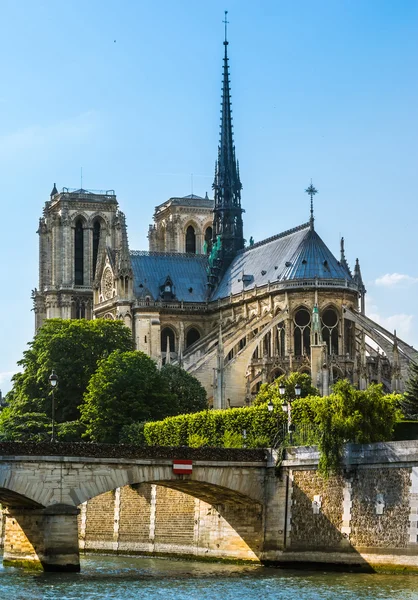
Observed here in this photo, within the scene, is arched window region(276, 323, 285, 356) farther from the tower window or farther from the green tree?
the tower window

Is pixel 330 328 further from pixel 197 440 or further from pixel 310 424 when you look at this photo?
pixel 310 424

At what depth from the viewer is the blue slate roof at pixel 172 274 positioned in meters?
121

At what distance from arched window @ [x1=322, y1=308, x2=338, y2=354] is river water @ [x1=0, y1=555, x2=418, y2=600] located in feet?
160

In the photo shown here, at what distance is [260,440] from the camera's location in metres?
64.9

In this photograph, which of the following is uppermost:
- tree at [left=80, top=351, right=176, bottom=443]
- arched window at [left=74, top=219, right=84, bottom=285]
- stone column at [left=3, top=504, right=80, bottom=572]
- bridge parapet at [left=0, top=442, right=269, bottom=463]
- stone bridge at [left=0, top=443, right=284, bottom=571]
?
arched window at [left=74, top=219, right=84, bottom=285]

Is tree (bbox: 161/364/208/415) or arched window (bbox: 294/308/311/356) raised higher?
arched window (bbox: 294/308/311/356)

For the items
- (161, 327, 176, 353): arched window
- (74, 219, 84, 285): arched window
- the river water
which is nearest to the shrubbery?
the river water

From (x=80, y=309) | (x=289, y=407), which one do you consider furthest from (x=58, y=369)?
(x=80, y=309)

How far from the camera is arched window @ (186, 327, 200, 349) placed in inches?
4710

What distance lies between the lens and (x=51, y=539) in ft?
175

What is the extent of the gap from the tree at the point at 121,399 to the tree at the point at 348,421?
82.5ft

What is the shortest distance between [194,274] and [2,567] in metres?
67.8

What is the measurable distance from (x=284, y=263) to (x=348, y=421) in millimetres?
55082

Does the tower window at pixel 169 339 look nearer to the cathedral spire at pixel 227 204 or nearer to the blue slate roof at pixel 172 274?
the blue slate roof at pixel 172 274
